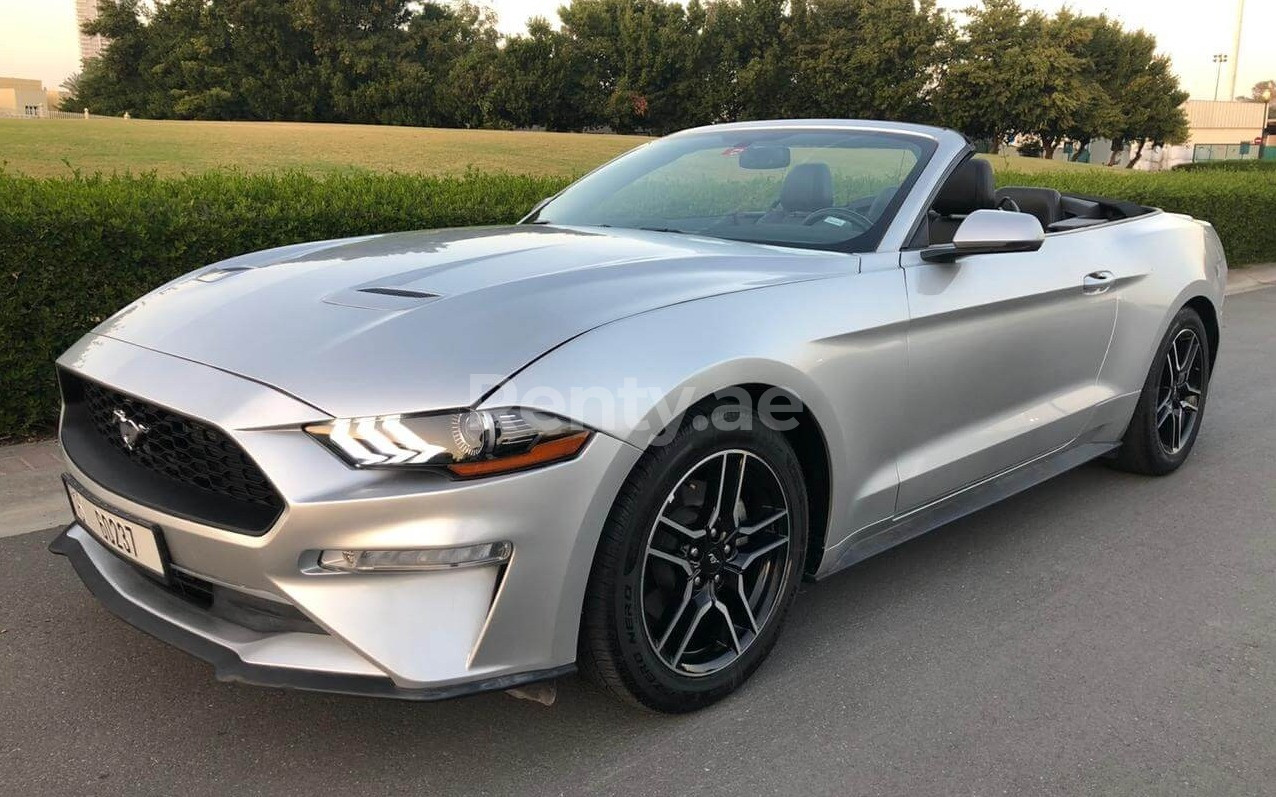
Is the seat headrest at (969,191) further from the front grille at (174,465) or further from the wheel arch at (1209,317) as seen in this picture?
the front grille at (174,465)

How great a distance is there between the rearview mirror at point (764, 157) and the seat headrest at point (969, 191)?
583 mm

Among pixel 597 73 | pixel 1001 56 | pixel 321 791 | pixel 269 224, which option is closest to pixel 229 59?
pixel 597 73

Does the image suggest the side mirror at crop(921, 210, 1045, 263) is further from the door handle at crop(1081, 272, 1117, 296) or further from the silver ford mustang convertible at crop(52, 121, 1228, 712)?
the door handle at crop(1081, 272, 1117, 296)

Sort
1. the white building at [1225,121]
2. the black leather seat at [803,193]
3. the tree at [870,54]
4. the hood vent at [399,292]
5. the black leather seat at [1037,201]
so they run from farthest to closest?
the white building at [1225,121] < the tree at [870,54] < the black leather seat at [1037,201] < the black leather seat at [803,193] < the hood vent at [399,292]

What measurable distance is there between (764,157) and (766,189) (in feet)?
0.75

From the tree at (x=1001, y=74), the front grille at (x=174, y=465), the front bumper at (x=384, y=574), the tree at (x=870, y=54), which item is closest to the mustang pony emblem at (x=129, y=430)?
the front grille at (x=174, y=465)

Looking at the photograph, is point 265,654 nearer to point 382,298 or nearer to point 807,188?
point 382,298

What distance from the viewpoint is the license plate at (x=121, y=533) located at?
7.29 feet

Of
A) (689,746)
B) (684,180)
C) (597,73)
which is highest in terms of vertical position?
(597,73)

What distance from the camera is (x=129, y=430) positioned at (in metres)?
2.36

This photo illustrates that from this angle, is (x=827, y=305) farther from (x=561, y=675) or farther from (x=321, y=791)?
(x=321, y=791)

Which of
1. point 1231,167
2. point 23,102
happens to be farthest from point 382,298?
point 23,102

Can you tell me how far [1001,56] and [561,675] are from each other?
57751 mm

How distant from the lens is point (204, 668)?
108 inches
